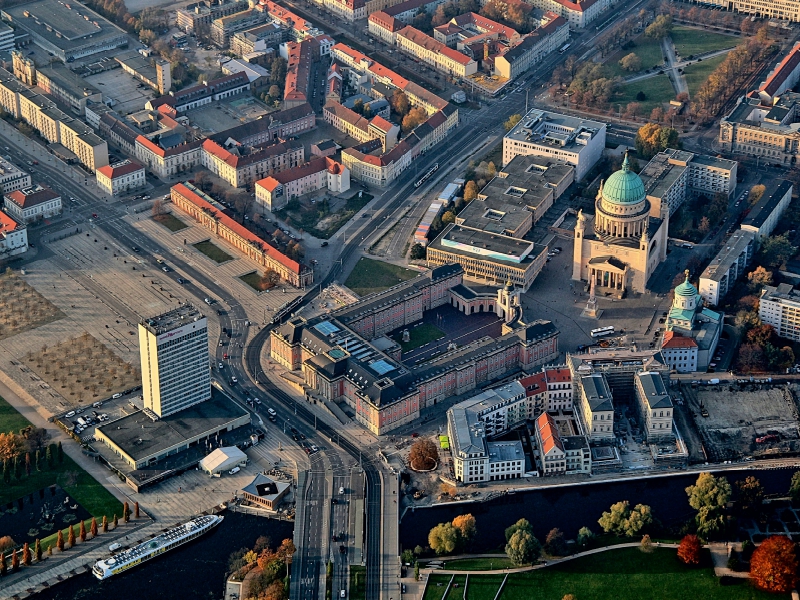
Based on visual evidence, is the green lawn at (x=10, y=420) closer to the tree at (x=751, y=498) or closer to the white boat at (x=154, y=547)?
the white boat at (x=154, y=547)

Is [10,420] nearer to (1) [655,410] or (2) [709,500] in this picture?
(1) [655,410]

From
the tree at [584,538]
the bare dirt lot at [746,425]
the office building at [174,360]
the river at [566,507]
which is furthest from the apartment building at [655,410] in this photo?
the office building at [174,360]

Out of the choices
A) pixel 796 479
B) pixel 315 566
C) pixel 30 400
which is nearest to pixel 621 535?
pixel 796 479

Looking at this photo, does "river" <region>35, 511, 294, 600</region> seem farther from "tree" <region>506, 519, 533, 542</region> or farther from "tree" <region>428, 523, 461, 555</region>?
"tree" <region>506, 519, 533, 542</region>

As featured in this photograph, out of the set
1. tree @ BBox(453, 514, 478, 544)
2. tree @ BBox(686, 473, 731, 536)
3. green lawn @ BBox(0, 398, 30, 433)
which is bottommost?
green lawn @ BBox(0, 398, 30, 433)

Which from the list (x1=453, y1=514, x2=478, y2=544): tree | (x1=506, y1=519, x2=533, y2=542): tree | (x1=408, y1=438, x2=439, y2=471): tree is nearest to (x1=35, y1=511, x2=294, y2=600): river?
(x1=408, y1=438, x2=439, y2=471): tree

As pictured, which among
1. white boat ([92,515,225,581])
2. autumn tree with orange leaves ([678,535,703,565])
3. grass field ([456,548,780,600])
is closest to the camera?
grass field ([456,548,780,600])
